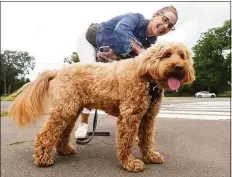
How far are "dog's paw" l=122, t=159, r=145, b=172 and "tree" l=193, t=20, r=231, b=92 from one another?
51621 millimetres

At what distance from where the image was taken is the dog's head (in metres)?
3.80

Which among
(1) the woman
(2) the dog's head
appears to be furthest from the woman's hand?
(2) the dog's head

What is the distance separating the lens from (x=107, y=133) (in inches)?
252

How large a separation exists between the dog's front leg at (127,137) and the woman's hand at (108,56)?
1.31 metres

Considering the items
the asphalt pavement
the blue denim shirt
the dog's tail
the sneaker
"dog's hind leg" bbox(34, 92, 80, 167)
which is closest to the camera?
the asphalt pavement

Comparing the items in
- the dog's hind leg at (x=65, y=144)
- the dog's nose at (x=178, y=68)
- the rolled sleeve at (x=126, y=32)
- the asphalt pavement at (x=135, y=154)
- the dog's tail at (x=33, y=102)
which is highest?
the rolled sleeve at (x=126, y=32)

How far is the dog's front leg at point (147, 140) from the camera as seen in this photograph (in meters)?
4.43

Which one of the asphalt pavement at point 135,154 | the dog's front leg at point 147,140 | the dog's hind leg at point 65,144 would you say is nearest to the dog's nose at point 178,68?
the dog's front leg at point 147,140

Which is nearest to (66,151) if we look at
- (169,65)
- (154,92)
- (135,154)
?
(135,154)

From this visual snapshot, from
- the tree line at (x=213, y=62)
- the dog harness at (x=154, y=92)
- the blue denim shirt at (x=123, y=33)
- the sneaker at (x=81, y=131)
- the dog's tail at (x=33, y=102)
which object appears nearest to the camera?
the dog harness at (x=154, y=92)

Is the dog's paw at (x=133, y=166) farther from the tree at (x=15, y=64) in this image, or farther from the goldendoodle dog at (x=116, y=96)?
the tree at (x=15, y=64)

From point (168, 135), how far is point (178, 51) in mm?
2706

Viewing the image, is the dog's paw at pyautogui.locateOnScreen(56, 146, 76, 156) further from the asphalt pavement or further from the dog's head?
the dog's head

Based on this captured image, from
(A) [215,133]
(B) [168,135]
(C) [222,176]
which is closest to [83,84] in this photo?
(C) [222,176]
